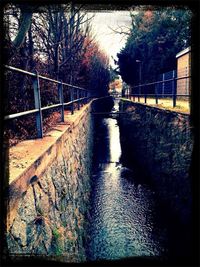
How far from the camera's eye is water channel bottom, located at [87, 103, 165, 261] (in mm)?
4867

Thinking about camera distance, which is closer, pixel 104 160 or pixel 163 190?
pixel 163 190

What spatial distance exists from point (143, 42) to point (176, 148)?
59.9 ft

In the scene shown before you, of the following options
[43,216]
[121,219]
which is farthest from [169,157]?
[43,216]

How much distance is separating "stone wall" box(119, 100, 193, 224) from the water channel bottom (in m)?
0.62

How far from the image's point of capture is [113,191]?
7344mm

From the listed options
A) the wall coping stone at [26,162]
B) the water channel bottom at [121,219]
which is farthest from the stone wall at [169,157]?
the wall coping stone at [26,162]

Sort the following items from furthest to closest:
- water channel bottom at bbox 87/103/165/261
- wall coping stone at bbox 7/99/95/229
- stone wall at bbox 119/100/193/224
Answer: stone wall at bbox 119/100/193/224 < water channel bottom at bbox 87/103/165/261 < wall coping stone at bbox 7/99/95/229

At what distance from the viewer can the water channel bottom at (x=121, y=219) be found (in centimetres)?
487

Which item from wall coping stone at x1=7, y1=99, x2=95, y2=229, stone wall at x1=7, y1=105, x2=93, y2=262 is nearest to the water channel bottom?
stone wall at x1=7, y1=105, x2=93, y2=262

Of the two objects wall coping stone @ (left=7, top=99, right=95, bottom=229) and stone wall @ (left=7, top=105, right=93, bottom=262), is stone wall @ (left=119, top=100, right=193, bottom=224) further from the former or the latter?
wall coping stone @ (left=7, top=99, right=95, bottom=229)

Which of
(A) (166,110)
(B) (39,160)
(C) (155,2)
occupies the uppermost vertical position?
(C) (155,2)

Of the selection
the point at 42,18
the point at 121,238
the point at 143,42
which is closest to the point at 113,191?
the point at 121,238

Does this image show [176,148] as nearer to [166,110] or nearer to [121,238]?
[166,110]

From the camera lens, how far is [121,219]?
5.89 meters
